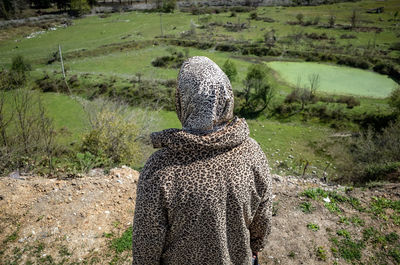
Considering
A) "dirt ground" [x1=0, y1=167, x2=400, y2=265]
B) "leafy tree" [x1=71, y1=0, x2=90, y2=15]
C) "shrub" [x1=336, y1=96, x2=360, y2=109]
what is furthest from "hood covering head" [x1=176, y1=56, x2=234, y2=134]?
"leafy tree" [x1=71, y1=0, x2=90, y2=15]

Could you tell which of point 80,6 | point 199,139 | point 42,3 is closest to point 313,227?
point 199,139

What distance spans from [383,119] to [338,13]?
2076 inches

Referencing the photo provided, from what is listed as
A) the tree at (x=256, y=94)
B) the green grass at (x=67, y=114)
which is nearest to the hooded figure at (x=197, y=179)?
the green grass at (x=67, y=114)

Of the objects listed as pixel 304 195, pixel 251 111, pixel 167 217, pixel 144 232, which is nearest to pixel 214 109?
pixel 167 217

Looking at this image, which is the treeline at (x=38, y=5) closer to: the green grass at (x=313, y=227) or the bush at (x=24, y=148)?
the bush at (x=24, y=148)

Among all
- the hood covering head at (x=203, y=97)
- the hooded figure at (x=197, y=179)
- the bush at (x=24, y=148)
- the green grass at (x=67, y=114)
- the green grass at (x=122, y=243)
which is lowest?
the green grass at (x=67, y=114)

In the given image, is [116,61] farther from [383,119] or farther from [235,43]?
[383,119]

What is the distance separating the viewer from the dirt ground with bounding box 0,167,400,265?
4.80 metres

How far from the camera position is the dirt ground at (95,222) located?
4.80m

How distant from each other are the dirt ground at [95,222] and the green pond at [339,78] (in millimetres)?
26117

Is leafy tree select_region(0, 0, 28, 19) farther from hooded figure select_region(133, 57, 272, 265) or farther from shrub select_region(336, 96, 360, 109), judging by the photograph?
hooded figure select_region(133, 57, 272, 265)

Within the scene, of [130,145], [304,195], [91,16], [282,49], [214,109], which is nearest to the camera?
[214,109]

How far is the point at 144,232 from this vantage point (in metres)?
1.85

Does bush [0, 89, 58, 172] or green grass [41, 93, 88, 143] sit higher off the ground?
bush [0, 89, 58, 172]
